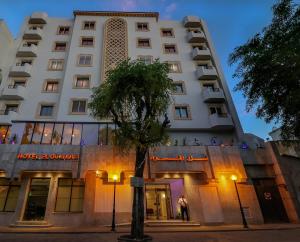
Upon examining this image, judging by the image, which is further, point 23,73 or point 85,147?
point 23,73

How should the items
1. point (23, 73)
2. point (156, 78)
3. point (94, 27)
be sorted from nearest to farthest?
point (156, 78)
point (23, 73)
point (94, 27)

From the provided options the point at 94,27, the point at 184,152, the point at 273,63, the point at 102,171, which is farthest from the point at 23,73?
the point at 273,63

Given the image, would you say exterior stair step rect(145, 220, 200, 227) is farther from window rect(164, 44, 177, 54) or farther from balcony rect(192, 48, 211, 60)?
window rect(164, 44, 177, 54)

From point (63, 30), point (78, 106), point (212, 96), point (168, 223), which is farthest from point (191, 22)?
point (168, 223)

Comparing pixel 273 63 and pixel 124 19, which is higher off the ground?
pixel 124 19

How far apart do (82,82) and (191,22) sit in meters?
18.0

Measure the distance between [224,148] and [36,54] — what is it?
24.1 meters

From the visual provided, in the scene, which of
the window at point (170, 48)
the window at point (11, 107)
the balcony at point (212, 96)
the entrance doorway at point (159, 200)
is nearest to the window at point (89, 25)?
the window at point (170, 48)

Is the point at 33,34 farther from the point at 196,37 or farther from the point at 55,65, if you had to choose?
the point at 196,37

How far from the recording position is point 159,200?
731 inches

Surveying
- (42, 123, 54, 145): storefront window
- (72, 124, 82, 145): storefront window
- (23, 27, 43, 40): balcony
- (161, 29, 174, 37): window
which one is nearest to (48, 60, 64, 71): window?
(23, 27, 43, 40): balcony

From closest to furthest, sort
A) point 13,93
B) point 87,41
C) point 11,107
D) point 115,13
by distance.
A: point 13,93 → point 11,107 → point 87,41 → point 115,13

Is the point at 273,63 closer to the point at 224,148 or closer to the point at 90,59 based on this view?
the point at 224,148

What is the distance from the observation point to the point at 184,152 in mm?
16875
